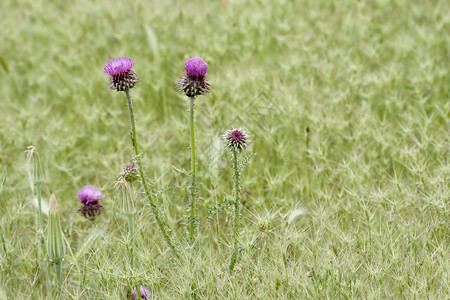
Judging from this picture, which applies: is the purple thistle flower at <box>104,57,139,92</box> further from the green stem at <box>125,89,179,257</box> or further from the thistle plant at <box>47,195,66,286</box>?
the thistle plant at <box>47,195,66,286</box>

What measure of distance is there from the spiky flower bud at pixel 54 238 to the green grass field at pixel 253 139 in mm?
45

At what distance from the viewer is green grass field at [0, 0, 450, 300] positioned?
7.37 ft

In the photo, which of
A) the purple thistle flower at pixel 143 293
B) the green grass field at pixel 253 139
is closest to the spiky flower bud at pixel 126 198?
the green grass field at pixel 253 139

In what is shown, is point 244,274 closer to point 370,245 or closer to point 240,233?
point 240,233

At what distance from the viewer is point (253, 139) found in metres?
3.31

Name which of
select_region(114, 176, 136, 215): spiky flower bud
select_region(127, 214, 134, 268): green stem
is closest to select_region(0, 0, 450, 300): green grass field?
select_region(127, 214, 134, 268): green stem

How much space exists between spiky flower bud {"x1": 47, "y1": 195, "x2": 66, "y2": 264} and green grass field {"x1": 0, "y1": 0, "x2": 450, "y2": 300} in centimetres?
4

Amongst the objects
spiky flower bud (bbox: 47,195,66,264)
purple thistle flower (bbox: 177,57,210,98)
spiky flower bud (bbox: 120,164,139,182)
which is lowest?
spiky flower bud (bbox: 47,195,66,264)

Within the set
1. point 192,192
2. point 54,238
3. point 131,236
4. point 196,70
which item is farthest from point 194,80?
point 54,238

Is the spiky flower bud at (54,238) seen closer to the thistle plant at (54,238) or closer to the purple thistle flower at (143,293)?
the thistle plant at (54,238)

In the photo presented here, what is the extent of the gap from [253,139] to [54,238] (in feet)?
4.67

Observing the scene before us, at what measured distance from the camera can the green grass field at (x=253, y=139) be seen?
225cm

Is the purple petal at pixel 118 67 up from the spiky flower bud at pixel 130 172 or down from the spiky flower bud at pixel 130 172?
up

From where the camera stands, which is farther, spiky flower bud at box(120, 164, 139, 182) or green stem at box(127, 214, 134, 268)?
spiky flower bud at box(120, 164, 139, 182)
